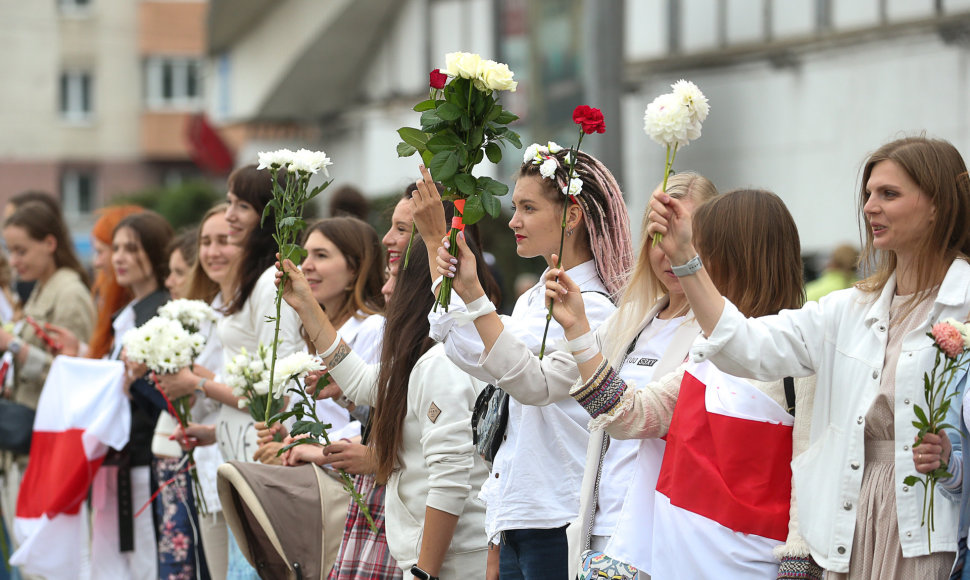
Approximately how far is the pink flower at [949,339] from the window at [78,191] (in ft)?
122

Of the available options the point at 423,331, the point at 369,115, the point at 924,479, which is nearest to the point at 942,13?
the point at 423,331

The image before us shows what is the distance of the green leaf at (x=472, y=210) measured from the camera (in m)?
3.76

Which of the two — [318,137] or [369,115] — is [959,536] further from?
[318,137]

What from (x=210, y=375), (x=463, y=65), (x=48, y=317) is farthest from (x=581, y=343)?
(x=48, y=317)

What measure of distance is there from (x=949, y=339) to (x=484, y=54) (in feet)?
56.5

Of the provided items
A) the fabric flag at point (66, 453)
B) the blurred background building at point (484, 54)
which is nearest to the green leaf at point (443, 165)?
the blurred background building at point (484, 54)

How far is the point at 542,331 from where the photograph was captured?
4141 mm

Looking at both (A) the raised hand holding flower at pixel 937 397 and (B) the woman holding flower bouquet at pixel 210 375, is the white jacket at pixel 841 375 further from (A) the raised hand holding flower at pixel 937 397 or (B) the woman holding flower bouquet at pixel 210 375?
(B) the woman holding flower bouquet at pixel 210 375

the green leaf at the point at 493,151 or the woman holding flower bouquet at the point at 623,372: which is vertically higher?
the green leaf at the point at 493,151

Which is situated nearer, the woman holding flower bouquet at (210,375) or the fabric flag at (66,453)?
the woman holding flower bouquet at (210,375)

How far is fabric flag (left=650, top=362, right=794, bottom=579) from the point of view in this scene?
11.4 feet

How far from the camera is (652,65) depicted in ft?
53.5

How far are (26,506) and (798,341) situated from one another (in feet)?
16.7

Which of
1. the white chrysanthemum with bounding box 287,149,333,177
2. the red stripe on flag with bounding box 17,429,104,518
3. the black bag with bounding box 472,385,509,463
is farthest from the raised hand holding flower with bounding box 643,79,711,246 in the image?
the red stripe on flag with bounding box 17,429,104,518
